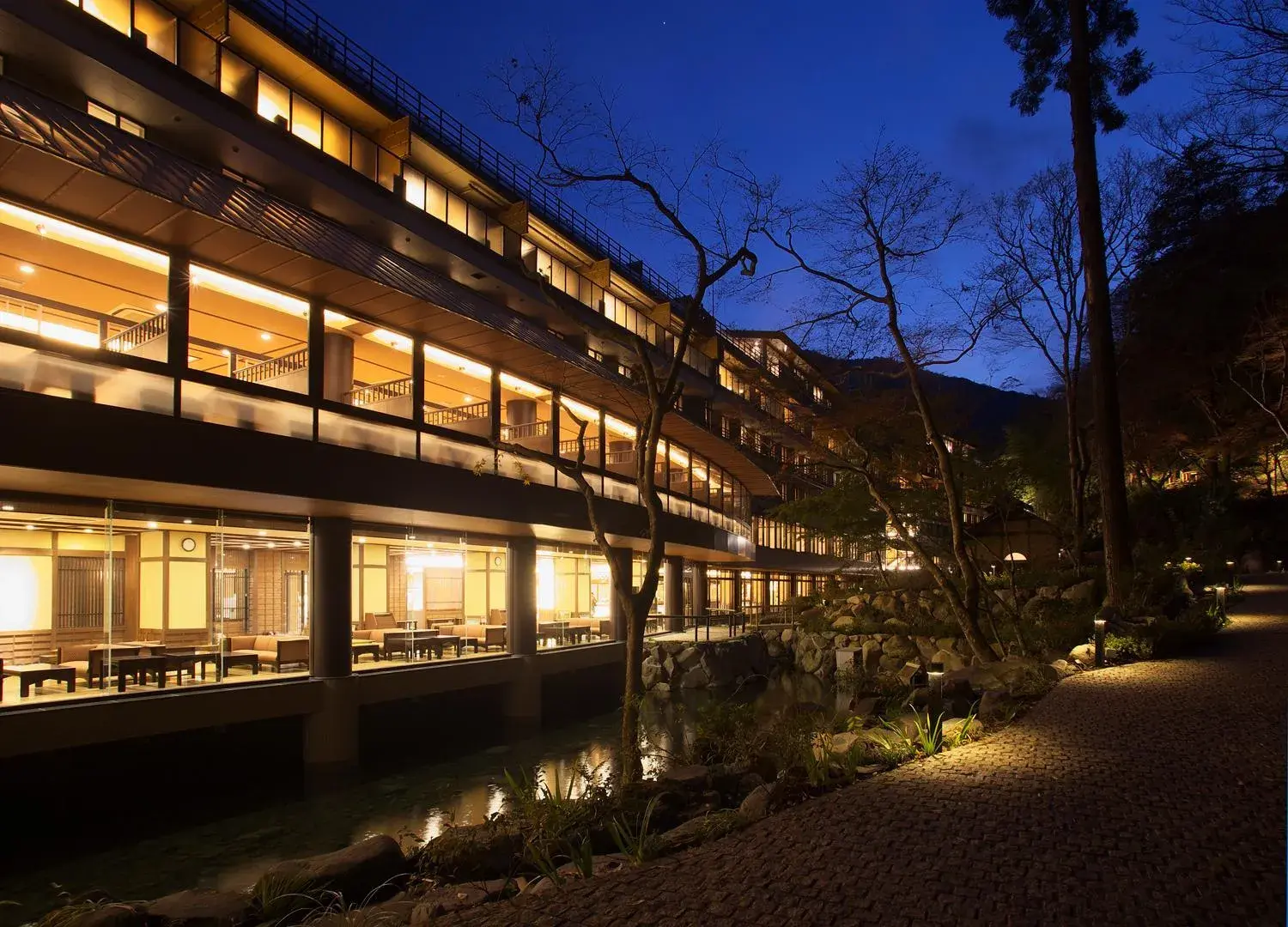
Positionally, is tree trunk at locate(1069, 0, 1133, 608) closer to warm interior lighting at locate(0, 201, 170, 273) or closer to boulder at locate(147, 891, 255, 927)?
boulder at locate(147, 891, 255, 927)

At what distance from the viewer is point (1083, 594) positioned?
21.9 metres

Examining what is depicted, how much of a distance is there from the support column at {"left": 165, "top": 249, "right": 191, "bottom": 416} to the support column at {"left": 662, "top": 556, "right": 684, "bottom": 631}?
72.9ft

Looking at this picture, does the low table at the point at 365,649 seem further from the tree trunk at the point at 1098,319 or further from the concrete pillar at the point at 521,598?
the tree trunk at the point at 1098,319

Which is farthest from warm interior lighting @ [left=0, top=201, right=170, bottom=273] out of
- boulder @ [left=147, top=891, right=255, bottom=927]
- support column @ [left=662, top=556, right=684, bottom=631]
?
support column @ [left=662, top=556, right=684, bottom=631]

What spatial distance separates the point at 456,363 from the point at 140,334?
6.93 metres

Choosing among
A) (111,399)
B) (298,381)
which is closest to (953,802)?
(111,399)

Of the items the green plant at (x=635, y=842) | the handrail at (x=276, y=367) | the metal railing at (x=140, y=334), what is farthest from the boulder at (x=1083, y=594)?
the metal railing at (x=140, y=334)

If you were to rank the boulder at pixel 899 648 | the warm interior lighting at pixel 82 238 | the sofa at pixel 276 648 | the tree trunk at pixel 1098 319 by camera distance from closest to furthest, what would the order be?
the warm interior lighting at pixel 82 238 < the sofa at pixel 276 648 < the tree trunk at pixel 1098 319 < the boulder at pixel 899 648

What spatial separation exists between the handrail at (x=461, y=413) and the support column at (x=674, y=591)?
12796mm

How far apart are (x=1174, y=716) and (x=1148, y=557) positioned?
2035cm

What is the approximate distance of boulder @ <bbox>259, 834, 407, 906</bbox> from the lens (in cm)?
649

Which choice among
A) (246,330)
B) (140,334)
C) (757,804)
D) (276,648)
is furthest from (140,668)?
(757,804)

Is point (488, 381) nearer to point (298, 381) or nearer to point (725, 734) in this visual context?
point (298, 381)

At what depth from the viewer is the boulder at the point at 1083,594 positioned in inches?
848
